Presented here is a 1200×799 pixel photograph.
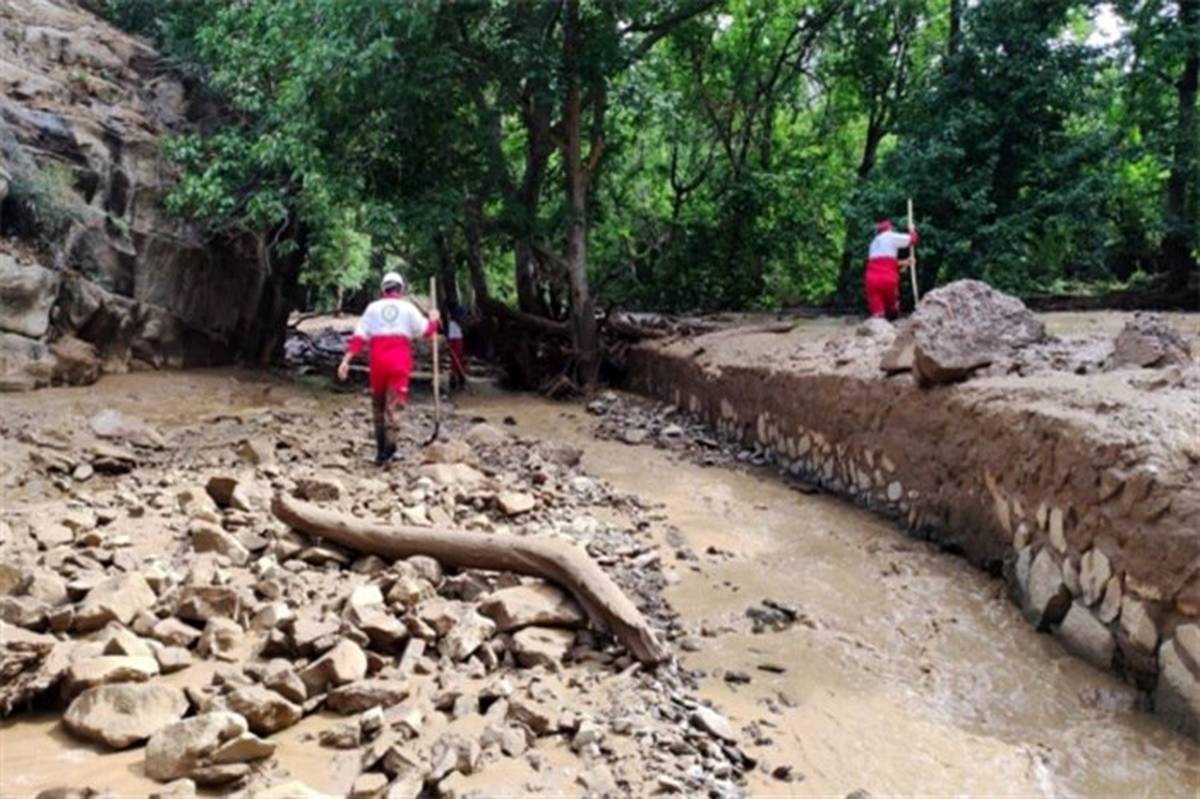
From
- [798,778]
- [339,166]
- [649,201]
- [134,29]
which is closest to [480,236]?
[339,166]

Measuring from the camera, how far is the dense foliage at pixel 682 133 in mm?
10555

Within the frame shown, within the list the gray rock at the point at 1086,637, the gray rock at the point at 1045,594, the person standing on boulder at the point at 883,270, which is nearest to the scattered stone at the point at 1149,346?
the gray rock at the point at 1045,594

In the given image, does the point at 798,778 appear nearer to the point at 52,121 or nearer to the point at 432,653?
the point at 432,653

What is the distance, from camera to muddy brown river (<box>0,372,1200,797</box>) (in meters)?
3.08

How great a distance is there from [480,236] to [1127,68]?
11109mm

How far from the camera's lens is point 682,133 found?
53.9 feet

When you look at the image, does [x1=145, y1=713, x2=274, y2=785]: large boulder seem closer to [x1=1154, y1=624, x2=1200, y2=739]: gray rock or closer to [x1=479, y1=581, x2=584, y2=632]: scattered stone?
[x1=479, y1=581, x2=584, y2=632]: scattered stone

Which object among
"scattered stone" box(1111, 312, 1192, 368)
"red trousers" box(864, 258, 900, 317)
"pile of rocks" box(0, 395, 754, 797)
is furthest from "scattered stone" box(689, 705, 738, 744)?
"red trousers" box(864, 258, 900, 317)

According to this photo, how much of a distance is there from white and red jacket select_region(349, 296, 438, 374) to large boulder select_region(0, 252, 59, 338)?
401cm

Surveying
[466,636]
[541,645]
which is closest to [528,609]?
[541,645]

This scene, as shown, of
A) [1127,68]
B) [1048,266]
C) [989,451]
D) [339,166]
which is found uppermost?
[1127,68]

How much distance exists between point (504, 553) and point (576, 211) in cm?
912

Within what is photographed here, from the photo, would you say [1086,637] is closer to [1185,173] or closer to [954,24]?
[1185,173]

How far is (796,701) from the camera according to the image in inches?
143
